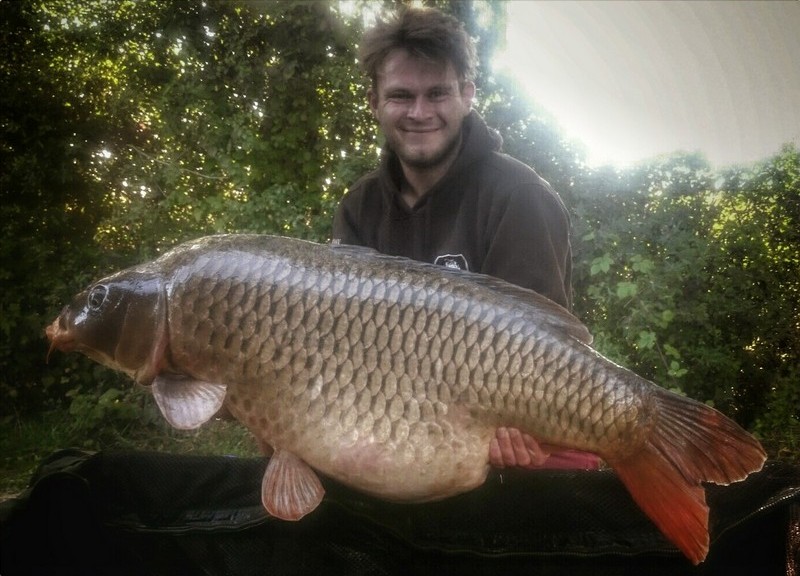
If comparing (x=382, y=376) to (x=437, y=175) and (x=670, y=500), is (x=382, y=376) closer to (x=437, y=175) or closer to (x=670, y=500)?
(x=670, y=500)

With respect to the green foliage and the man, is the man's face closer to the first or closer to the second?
the man

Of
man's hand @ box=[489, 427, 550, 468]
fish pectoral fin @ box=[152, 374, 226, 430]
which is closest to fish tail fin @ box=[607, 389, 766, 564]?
man's hand @ box=[489, 427, 550, 468]

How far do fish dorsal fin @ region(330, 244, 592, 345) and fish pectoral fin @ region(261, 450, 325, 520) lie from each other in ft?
1.32

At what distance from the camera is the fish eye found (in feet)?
3.39

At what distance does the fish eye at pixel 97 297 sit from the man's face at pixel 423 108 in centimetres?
94

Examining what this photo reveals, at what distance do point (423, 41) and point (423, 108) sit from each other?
0.20 metres

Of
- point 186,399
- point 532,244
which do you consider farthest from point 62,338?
point 532,244

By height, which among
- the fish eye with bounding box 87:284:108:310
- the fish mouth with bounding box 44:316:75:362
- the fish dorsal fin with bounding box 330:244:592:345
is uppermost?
the fish dorsal fin with bounding box 330:244:592:345

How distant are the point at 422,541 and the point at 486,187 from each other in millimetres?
928

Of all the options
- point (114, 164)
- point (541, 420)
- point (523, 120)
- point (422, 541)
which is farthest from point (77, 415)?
point (523, 120)

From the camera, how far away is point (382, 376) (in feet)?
3.21

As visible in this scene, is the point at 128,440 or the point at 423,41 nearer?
the point at 423,41

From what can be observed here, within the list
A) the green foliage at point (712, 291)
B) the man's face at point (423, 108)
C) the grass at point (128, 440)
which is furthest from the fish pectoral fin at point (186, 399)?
the green foliage at point (712, 291)

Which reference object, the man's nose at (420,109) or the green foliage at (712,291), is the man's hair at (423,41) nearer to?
the man's nose at (420,109)
